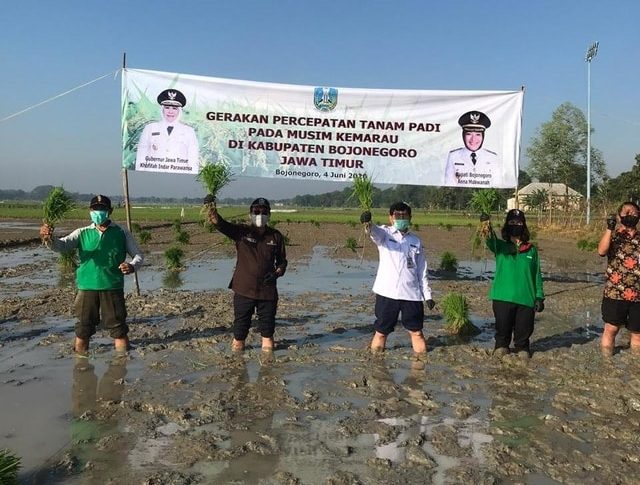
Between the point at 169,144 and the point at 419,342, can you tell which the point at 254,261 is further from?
the point at 169,144

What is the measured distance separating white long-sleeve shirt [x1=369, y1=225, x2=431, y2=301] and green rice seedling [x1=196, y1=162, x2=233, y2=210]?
7.70ft

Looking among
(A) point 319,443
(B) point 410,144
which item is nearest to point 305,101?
(B) point 410,144

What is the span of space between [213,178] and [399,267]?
2.67 m

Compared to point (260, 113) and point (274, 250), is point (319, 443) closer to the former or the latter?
point (274, 250)

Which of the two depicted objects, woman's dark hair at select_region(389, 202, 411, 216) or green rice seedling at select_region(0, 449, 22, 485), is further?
woman's dark hair at select_region(389, 202, 411, 216)

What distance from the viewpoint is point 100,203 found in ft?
17.9

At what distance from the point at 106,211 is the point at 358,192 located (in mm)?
2832

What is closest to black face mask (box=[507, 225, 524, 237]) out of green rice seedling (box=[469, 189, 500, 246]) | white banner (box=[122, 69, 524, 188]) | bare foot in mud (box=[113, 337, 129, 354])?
green rice seedling (box=[469, 189, 500, 246])

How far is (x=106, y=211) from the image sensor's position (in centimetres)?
550

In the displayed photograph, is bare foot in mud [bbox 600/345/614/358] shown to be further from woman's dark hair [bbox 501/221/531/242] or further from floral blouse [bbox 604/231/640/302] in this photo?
woman's dark hair [bbox 501/221/531/242]

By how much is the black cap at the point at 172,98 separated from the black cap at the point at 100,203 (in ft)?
8.01

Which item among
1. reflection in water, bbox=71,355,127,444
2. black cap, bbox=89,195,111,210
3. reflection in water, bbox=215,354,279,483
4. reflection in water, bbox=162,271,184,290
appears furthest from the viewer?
reflection in water, bbox=162,271,184,290

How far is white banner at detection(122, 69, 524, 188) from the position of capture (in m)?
7.55

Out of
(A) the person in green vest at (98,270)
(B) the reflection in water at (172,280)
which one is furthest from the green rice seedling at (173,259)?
(A) the person in green vest at (98,270)
